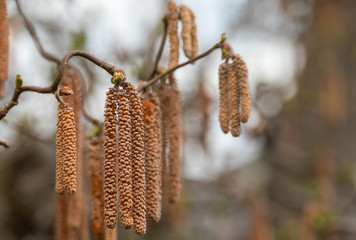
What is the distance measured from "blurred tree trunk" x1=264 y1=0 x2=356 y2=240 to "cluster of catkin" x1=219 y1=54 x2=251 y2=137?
12.5 ft

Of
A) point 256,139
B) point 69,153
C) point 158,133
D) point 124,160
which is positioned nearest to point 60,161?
point 69,153

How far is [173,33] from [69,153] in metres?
0.80

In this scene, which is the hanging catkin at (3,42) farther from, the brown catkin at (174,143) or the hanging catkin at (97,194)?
the brown catkin at (174,143)

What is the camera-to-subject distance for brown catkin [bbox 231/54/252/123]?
63.1 inches

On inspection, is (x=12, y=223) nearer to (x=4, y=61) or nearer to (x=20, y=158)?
(x=20, y=158)

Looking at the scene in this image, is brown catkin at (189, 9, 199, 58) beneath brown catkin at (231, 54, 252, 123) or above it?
above

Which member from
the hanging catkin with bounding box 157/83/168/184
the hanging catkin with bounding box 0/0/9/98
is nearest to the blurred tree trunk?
the hanging catkin with bounding box 157/83/168/184

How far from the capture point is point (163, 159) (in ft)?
5.98

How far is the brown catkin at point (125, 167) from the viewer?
1273 millimetres

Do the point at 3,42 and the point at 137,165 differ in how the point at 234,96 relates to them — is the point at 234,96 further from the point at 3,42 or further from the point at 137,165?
the point at 3,42

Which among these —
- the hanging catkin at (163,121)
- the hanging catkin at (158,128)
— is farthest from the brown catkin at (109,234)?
the hanging catkin at (163,121)

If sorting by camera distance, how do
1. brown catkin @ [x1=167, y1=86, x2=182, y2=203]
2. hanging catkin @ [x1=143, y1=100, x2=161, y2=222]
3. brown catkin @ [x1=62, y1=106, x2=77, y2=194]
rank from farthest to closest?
1. brown catkin @ [x1=167, y1=86, x2=182, y2=203]
2. hanging catkin @ [x1=143, y1=100, x2=161, y2=222]
3. brown catkin @ [x1=62, y1=106, x2=77, y2=194]

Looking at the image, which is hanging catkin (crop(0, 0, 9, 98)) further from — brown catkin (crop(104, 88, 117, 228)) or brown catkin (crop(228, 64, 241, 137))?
brown catkin (crop(228, 64, 241, 137))

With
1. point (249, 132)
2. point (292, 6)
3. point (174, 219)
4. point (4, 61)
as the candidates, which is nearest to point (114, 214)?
point (4, 61)
